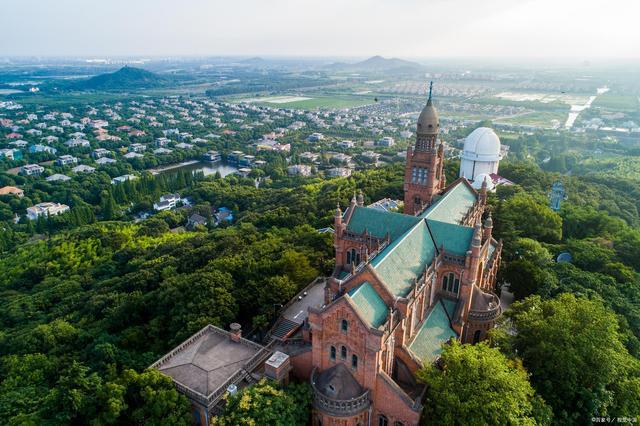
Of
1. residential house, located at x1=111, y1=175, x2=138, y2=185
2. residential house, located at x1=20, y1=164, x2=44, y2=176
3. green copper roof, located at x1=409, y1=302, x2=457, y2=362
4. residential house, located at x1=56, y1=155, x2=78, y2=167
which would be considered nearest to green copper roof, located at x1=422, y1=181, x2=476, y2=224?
green copper roof, located at x1=409, y1=302, x2=457, y2=362

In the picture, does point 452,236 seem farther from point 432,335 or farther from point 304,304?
point 304,304

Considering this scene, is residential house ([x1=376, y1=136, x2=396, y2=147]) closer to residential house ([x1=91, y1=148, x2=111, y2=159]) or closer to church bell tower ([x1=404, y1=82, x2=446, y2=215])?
residential house ([x1=91, y1=148, x2=111, y2=159])

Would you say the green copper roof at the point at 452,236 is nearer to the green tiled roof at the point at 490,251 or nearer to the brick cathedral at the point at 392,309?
the brick cathedral at the point at 392,309

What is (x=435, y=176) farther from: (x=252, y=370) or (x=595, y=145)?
(x=595, y=145)

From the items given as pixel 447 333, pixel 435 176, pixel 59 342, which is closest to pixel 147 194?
pixel 59 342

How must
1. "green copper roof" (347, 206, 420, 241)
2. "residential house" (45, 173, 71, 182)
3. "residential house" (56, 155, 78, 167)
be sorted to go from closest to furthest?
"green copper roof" (347, 206, 420, 241) → "residential house" (45, 173, 71, 182) → "residential house" (56, 155, 78, 167)

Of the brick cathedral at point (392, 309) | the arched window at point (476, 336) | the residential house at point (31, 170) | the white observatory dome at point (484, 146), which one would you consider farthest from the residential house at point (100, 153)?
the arched window at point (476, 336)

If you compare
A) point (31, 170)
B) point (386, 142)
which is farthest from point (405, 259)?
point (386, 142)
